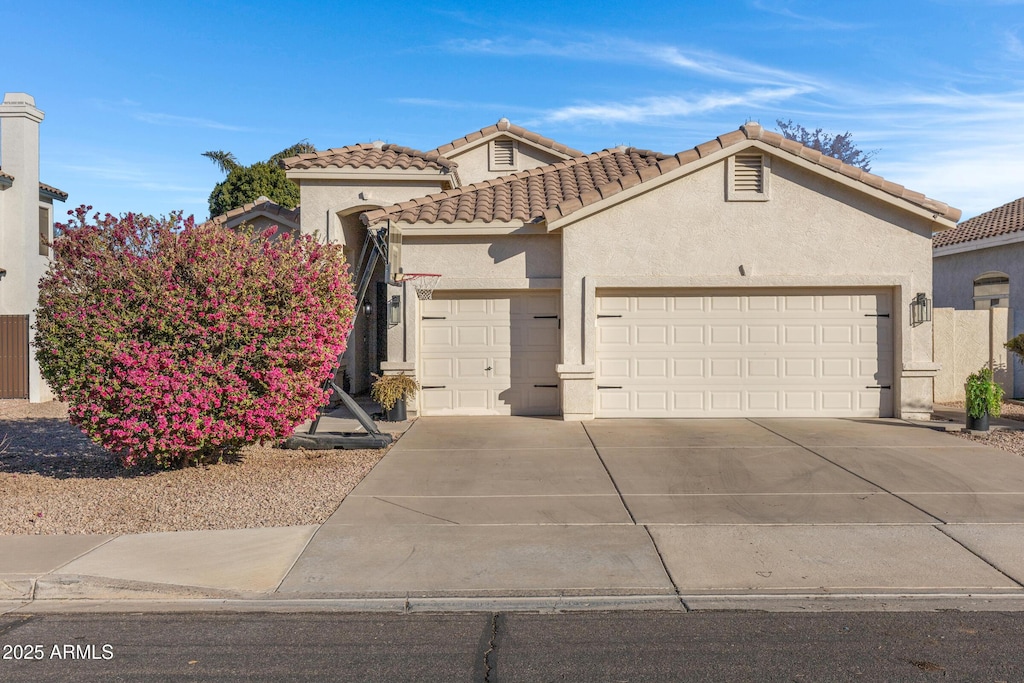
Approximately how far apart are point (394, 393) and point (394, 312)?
137cm

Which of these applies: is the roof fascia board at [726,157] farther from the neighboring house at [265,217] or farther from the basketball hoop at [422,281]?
the neighboring house at [265,217]

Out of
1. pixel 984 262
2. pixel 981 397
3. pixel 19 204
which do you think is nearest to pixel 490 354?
pixel 981 397

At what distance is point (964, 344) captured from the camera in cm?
1638

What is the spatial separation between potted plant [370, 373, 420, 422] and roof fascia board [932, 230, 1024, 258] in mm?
14370

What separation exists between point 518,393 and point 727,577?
26.8ft

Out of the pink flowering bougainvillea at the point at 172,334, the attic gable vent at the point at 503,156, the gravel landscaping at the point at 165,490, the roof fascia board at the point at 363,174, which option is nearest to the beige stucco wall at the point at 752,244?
the roof fascia board at the point at 363,174

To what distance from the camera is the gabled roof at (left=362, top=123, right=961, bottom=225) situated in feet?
42.9

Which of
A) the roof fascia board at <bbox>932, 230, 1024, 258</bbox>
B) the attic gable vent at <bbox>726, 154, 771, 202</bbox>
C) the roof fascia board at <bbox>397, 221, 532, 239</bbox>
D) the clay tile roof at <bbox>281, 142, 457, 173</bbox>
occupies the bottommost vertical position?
the roof fascia board at <bbox>397, 221, 532, 239</bbox>

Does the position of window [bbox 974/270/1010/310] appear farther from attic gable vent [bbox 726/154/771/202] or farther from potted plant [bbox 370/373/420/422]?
potted plant [bbox 370/373/420/422]

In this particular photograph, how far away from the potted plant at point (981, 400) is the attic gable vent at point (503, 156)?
12.1 metres

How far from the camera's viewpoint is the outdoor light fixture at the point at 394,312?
13648 mm

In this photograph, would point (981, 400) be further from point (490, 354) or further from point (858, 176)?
point (490, 354)

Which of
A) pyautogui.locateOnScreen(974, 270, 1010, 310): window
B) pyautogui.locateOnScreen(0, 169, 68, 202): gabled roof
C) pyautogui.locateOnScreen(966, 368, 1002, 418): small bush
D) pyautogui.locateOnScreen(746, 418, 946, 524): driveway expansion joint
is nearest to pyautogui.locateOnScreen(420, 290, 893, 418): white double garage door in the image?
pyautogui.locateOnScreen(746, 418, 946, 524): driveway expansion joint

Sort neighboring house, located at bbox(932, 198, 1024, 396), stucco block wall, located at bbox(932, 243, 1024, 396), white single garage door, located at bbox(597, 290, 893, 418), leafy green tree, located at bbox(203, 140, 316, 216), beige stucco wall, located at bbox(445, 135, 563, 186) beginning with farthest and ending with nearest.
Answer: leafy green tree, located at bbox(203, 140, 316, 216) → beige stucco wall, located at bbox(445, 135, 563, 186) → neighboring house, located at bbox(932, 198, 1024, 396) → stucco block wall, located at bbox(932, 243, 1024, 396) → white single garage door, located at bbox(597, 290, 893, 418)
